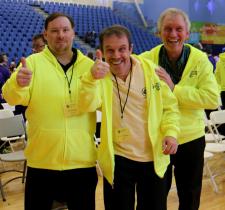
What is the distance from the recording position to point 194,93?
210 cm

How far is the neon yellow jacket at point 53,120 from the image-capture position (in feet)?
6.19

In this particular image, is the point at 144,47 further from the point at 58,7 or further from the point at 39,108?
the point at 39,108

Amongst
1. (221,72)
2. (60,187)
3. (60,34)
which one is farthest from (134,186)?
(221,72)

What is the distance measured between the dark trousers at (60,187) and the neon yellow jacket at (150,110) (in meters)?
0.14

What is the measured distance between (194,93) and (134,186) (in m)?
0.62

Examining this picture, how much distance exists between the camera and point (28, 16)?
14.6 m

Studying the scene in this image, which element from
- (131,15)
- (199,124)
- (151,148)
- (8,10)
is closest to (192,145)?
(199,124)

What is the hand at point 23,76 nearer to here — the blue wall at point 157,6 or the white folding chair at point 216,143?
the white folding chair at point 216,143

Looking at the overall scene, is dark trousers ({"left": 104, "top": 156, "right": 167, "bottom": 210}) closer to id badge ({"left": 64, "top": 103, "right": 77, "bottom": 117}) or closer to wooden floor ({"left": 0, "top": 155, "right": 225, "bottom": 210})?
id badge ({"left": 64, "top": 103, "right": 77, "bottom": 117})

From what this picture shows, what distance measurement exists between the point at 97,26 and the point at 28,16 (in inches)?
121

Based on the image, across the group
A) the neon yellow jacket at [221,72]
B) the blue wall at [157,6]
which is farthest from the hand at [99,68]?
the blue wall at [157,6]

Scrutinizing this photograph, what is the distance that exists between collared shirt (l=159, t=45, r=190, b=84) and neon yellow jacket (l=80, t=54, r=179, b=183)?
0.26 meters

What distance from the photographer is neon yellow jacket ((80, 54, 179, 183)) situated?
5.99 feet

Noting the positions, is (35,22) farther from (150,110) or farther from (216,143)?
(150,110)
